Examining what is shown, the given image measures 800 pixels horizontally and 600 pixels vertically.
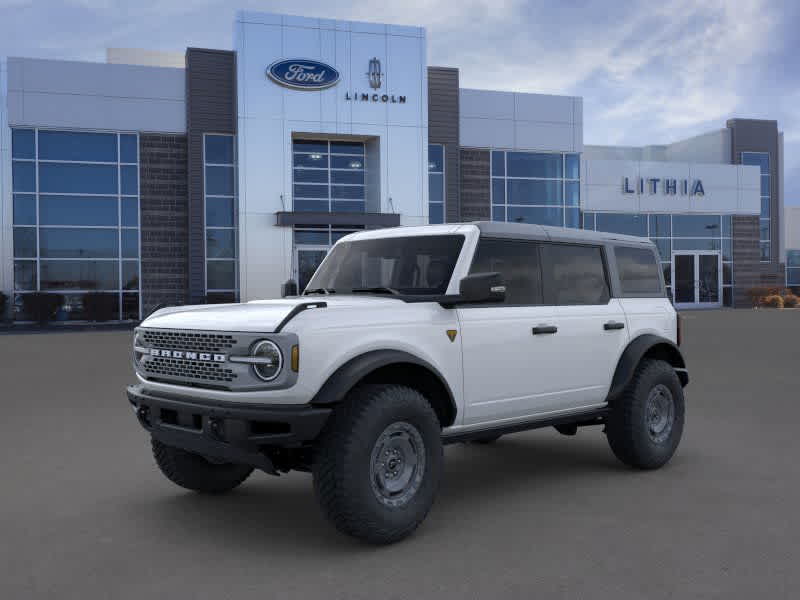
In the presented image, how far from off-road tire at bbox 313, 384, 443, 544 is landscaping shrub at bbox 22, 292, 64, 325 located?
2692 cm

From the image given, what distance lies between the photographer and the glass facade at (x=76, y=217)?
95.7 ft

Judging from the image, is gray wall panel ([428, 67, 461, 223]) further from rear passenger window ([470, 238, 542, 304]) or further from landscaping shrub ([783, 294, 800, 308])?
rear passenger window ([470, 238, 542, 304])

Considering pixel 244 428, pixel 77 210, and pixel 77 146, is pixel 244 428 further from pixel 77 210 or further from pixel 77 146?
pixel 77 146

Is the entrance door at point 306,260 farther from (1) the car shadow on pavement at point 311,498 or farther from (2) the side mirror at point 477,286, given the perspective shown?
(2) the side mirror at point 477,286

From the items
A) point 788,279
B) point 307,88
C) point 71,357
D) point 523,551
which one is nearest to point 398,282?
point 523,551

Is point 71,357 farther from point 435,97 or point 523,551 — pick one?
point 435,97

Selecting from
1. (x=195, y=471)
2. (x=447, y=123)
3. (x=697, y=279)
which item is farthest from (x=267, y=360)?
(x=697, y=279)

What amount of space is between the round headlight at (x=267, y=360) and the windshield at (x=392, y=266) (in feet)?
4.22

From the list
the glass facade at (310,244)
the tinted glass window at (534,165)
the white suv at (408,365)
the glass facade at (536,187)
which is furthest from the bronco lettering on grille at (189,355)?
the tinted glass window at (534,165)

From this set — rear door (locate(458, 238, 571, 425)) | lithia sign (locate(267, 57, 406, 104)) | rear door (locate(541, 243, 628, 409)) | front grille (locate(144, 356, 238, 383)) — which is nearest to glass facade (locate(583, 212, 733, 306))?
lithia sign (locate(267, 57, 406, 104))

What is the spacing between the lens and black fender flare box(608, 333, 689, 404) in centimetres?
646

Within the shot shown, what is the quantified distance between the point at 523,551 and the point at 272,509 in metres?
1.88

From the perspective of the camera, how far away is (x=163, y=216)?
30.6 metres

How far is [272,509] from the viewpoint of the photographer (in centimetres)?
557
